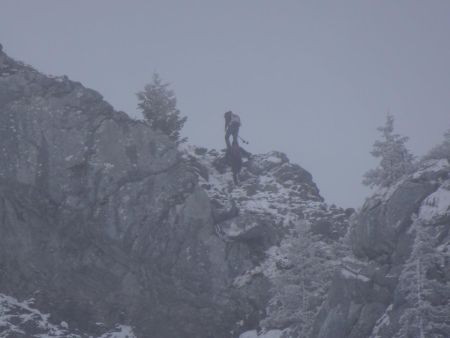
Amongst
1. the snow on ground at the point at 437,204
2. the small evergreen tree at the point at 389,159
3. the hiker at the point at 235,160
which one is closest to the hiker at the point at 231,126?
the hiker at the point at 235,160

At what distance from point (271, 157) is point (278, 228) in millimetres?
9957

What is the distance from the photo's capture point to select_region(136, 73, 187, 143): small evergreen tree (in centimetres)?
3697

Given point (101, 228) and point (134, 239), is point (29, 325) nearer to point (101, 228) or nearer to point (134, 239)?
point (101, 228)

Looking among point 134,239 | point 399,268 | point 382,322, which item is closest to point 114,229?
point 134,239

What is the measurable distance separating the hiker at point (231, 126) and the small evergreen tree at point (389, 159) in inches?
546

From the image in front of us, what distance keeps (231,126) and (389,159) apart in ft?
51.4

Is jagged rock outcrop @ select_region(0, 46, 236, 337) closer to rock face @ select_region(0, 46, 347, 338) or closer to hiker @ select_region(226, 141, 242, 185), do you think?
rock face @ select_region(0, 46, 347, 338)

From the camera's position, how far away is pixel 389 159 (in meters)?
24.7

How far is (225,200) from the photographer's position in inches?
1257

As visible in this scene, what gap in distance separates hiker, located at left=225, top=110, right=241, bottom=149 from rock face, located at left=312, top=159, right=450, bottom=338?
56.6 feet

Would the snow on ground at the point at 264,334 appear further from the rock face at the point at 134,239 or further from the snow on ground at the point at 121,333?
the snow on ground at the point at 121,333

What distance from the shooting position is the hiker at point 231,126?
37.7m

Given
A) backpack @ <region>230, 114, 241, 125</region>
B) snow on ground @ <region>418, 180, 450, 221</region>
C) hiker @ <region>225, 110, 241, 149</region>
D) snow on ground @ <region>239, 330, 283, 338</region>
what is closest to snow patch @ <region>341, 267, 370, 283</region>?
snow on ground @ <region>418, 180, 450, 221</region>

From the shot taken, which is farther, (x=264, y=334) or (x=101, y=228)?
(x=101, y=228)
